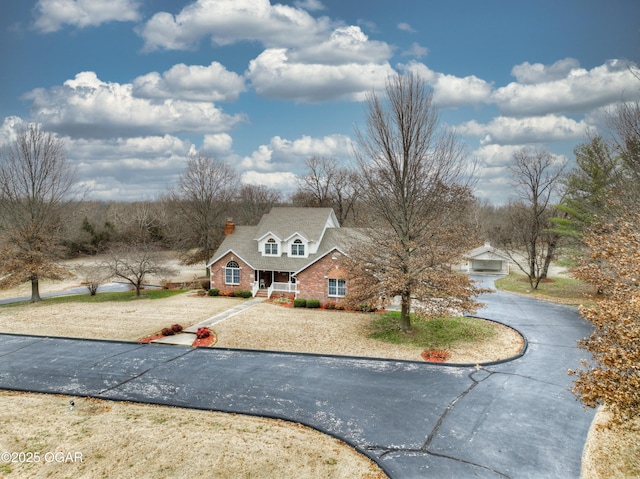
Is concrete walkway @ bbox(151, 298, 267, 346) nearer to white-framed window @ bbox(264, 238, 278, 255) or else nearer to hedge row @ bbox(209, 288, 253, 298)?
hedge row @ bbox(209, 288, 253, 298)

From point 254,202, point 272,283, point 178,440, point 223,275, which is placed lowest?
point 178,440

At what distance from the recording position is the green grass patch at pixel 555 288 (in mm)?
30109

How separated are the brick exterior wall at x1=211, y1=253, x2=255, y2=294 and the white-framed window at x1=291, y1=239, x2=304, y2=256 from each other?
371cm

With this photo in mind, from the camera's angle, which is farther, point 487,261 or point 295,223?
point 487,261

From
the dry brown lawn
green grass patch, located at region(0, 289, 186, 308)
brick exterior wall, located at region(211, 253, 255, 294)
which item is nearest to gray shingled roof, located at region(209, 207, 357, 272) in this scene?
brick exterior wall, located at region(211, 253, 255, 294)

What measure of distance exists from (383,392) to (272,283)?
1936 cm

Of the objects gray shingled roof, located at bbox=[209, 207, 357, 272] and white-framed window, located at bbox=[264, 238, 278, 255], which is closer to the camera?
gray shingled roof, located at bbox=[209, 207, 357, 272]

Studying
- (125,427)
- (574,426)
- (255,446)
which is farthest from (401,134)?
(125,427)

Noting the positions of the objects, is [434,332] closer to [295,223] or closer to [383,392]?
[383,392]

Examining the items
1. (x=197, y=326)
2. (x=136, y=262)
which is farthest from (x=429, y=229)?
(x=136, y=262)

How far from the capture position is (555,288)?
3447 cm

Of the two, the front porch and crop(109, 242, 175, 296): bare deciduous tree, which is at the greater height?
crop(109, 242, 175, 296): bare deciduous tree

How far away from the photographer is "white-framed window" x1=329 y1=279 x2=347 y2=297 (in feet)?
94.5

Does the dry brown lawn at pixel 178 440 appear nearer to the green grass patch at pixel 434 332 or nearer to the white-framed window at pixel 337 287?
the green grass patch at pixel 434 332
